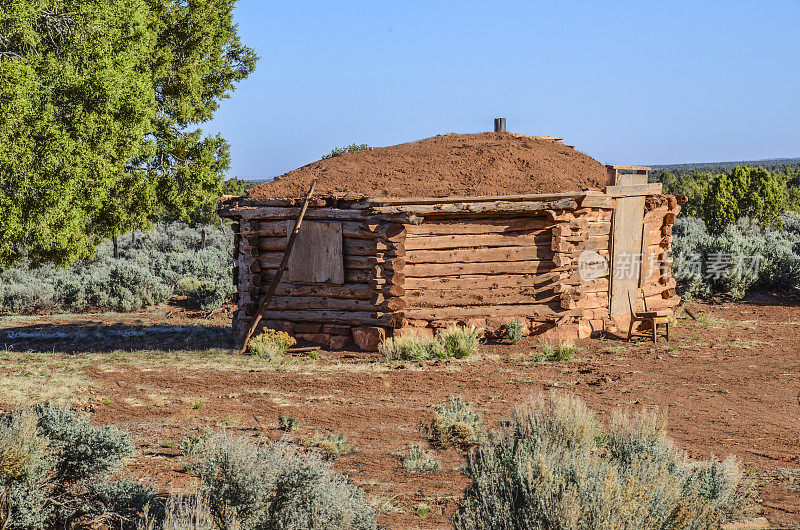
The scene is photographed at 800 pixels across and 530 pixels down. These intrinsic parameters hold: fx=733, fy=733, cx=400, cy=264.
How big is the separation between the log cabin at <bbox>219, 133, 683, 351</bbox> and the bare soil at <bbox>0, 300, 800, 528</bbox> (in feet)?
2.68

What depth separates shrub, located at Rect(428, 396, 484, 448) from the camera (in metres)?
→ 7.73

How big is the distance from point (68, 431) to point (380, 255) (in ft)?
24.7

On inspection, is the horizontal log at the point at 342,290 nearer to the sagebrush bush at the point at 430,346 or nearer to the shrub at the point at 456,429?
the sagebrush bush at the point at 430,346

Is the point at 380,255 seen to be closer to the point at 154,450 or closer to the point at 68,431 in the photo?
the point at 154,450

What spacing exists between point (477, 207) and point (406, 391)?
3.93 m

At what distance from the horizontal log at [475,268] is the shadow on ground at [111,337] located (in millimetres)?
3898

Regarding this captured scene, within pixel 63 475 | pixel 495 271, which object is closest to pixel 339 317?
pixel 495 271

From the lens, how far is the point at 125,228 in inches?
648

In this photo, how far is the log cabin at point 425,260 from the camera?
12953 mm

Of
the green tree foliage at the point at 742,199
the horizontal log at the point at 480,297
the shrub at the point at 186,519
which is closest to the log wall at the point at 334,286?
the horizontal log at the point at 480,297

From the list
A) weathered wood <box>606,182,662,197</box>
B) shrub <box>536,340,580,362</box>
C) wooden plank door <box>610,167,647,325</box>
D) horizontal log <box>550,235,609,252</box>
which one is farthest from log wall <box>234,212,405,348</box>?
wooden plank door <box>610,167,647,325</box>

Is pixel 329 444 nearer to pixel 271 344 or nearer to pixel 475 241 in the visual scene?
pixel 271 344

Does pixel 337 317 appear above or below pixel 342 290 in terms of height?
below

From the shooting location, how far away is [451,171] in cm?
1422
